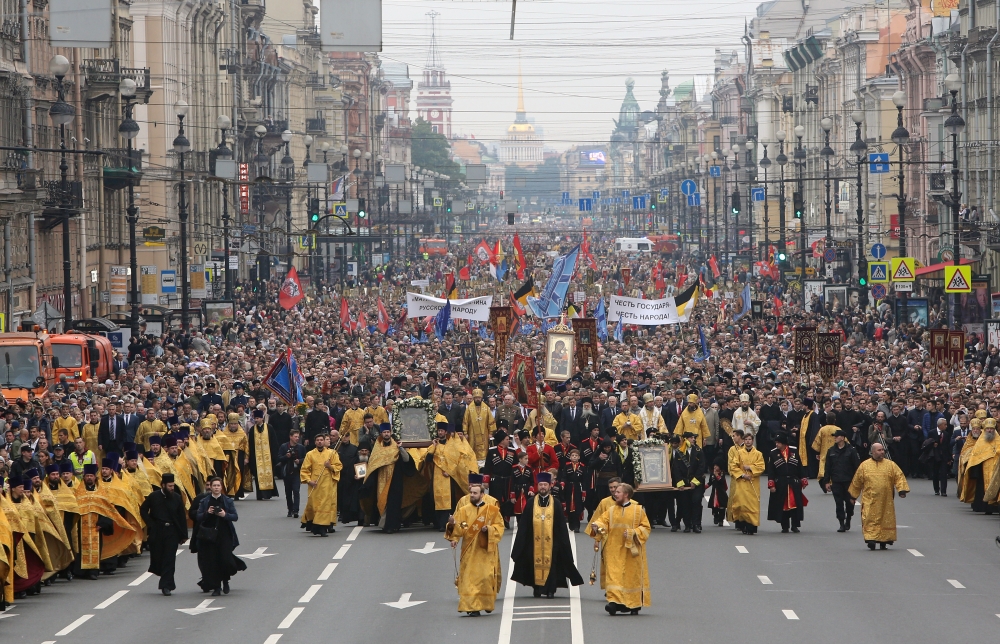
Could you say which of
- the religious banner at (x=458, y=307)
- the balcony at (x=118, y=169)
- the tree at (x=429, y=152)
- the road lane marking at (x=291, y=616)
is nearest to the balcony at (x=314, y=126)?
the balcony at (x=118, y=169)

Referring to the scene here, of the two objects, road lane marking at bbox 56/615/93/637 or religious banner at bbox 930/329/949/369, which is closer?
road lane marking at bbox 56/615/93/637

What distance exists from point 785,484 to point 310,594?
6.96 m

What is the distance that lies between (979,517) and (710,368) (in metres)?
11.9

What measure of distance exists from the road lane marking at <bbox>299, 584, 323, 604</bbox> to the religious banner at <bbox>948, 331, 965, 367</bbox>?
19614 millimetres

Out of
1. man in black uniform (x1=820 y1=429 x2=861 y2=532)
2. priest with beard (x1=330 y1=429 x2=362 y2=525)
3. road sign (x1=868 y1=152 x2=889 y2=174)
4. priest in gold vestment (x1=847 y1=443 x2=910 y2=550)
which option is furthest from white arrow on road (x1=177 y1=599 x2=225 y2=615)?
road sign (x1=868 y1=152 x2=889 y2=174)

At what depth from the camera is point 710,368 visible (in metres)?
35.1

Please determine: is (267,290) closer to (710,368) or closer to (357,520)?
(710,368)

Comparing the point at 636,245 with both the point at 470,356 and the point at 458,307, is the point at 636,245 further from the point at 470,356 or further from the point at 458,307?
the point at 470,356

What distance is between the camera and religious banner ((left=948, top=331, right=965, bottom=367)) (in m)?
34.6

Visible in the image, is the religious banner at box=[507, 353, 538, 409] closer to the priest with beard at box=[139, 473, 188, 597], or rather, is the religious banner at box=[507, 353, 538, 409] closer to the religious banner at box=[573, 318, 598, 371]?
the religious banner at box=[573, 318, 598, 371]

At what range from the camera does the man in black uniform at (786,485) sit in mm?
21797

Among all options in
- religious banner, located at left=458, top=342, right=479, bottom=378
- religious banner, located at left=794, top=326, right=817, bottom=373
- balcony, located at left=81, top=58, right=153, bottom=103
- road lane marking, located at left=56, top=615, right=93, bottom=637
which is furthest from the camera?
balcony, located at left=81, top=58, right=153, bottom=103

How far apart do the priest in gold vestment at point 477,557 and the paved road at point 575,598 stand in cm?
17

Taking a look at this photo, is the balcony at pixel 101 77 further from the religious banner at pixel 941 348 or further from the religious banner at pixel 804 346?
the religious banner at pixel 941 348
